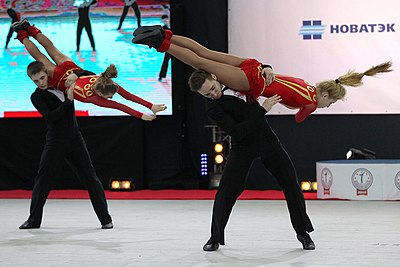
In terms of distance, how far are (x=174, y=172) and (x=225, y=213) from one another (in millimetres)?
5129

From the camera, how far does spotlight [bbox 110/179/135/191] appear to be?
1029 cm

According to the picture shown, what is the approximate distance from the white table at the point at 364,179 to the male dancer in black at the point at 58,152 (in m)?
2.89

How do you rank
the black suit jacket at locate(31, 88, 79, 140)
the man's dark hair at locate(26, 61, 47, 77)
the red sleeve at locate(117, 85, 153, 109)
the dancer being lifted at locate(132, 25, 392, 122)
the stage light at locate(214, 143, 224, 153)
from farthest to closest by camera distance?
1. the stage light at locate(214, 143, 224, 153)
2. the black suit jacket at locate(31, 88, 79, 140)
3. the man's dark hair at locate(26, 61, 47, 77)
4. the red sleeve at locate(117, 85, 153, 109)
5. the dancer being lifted at locate(132, 25, 392, 122)

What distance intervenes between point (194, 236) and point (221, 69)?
1534mm

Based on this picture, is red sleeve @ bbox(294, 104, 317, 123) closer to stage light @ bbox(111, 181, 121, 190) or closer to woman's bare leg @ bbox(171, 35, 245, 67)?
woman's bare leg @ bbox(171, 35, 245, 67)

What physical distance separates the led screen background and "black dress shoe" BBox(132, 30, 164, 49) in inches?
178

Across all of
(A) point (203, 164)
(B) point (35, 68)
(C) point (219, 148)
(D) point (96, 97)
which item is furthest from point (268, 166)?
(A) point (203, 164)

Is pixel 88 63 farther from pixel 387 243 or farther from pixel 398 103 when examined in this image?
pixel 387 243

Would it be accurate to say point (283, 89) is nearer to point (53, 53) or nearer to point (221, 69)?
point (221, 69)

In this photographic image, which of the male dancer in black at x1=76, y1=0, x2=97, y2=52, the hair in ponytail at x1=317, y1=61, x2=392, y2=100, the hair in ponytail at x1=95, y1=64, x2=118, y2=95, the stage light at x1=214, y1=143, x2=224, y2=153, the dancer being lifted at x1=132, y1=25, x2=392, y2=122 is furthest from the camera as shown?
the male dancer in black at x1=76, y1=0, x2=97, y2=52

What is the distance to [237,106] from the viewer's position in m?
5.44

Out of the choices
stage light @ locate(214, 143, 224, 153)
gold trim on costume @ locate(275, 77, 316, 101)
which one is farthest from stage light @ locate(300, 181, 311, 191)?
gold trim on costume @ locate(275, 77, 316, 101)

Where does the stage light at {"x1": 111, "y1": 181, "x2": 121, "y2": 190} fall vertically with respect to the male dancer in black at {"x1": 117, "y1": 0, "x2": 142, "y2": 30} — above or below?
below

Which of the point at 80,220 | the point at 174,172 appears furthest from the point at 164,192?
the point at 80,220
